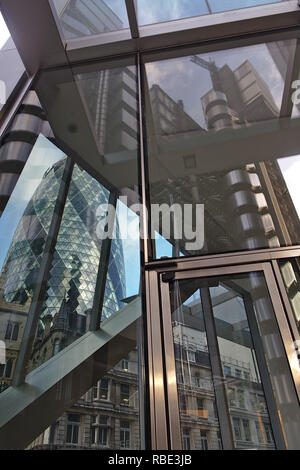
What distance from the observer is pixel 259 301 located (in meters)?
2.03

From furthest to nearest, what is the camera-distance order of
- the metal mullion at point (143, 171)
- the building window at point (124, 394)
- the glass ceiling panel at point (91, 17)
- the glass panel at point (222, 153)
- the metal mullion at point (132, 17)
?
the glass ceiling panel at point (91, 17)
the metal mullion at point (132, 17)
the glass panel at point (222, 153)
the metal mullion at point (143, 171)
the building window at point (124, 394)

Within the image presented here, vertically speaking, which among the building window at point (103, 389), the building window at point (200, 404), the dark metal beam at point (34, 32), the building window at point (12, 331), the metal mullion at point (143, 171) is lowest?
the building window at point (200, 404)

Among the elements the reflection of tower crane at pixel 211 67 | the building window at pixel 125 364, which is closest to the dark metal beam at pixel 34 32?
the reflection of tower crane at pixel 211 67

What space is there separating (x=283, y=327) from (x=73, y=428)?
4.21 feet

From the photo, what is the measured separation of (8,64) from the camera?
342 cm

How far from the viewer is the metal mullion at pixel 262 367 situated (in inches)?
63.9

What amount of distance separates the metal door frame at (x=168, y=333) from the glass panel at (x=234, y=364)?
0.12ft

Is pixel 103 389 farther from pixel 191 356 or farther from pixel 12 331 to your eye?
pixel 12 331

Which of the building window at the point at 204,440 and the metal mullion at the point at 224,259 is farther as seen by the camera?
the metal mullion at the point at 224,259

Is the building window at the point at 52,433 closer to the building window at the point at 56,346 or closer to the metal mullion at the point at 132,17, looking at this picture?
the building window at the point at 56,346

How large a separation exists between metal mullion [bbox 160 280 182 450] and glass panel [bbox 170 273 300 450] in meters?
0.03

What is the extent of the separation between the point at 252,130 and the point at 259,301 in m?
2.29
